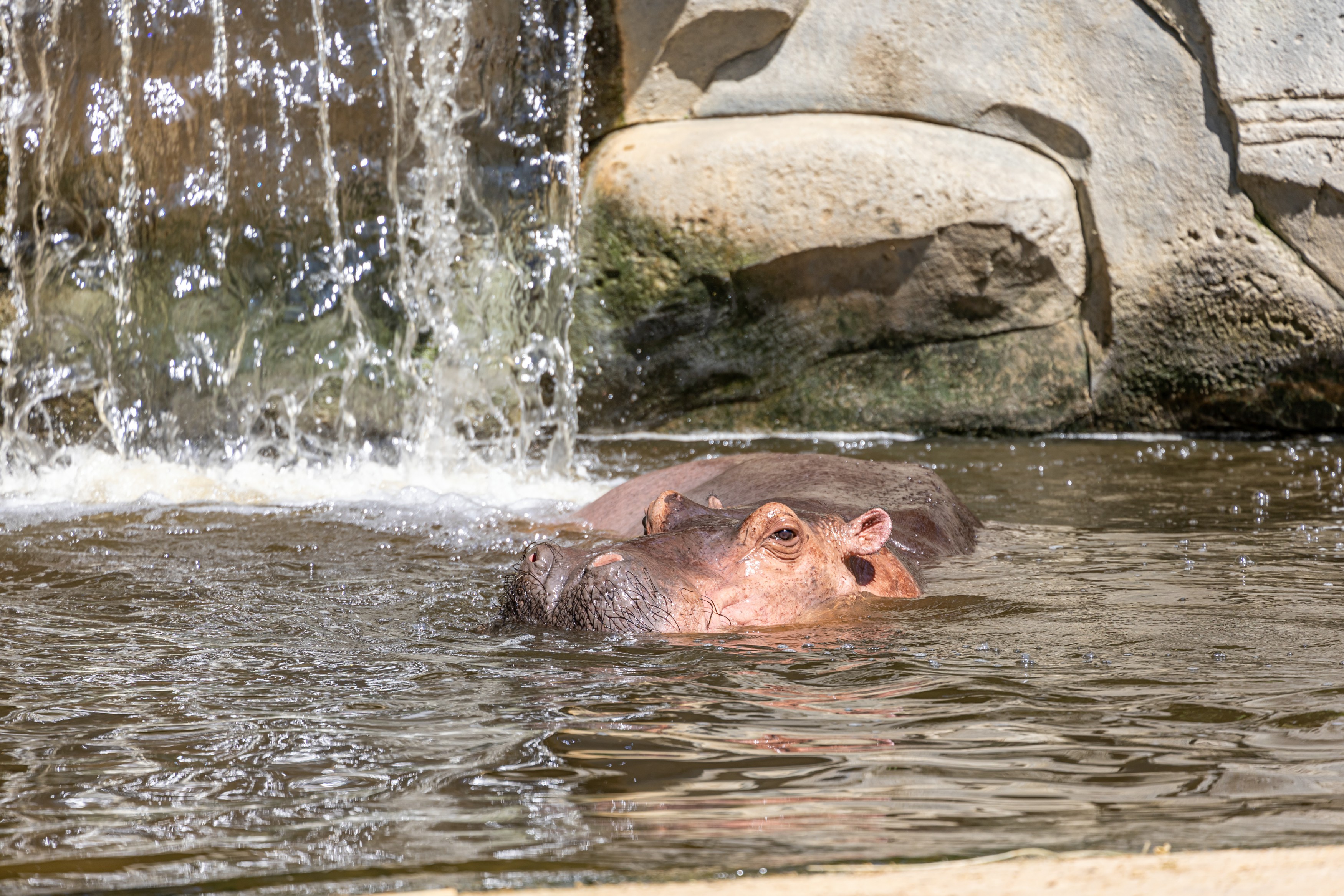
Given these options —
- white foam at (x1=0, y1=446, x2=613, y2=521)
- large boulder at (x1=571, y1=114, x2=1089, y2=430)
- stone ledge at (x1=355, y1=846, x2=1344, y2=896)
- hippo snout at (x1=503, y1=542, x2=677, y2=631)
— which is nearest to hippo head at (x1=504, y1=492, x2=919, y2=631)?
hippo snout at (x1=503, y1=542, x2=677, y2=631)

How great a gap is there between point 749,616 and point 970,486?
3193 millimetres

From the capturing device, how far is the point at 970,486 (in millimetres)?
6402

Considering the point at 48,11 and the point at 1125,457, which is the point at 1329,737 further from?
the point at 48,11

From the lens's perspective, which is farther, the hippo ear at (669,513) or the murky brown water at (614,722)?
the hippo ear at (669,513)

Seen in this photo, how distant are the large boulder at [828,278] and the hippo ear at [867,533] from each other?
15.3 ft

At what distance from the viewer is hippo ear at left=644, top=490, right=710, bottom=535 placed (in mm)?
3602

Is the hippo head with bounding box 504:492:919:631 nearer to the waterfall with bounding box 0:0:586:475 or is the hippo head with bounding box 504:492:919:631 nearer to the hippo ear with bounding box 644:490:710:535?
the hippo ear with bounding box 644:490:710:535

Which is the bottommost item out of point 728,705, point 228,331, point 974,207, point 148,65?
point 728,705

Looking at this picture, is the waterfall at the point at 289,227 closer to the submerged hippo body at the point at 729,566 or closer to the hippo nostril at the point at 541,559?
the submerged hippo body at the point at 729,566

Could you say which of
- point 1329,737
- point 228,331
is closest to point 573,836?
point 1329,737

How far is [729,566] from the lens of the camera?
3.48m

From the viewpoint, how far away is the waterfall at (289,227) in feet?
24.9

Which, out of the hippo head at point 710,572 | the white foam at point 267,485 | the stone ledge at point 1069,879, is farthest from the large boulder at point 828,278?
the stone ledge at point 1069,879

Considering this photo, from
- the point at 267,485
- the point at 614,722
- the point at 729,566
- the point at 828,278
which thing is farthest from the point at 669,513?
the point at 828,278
